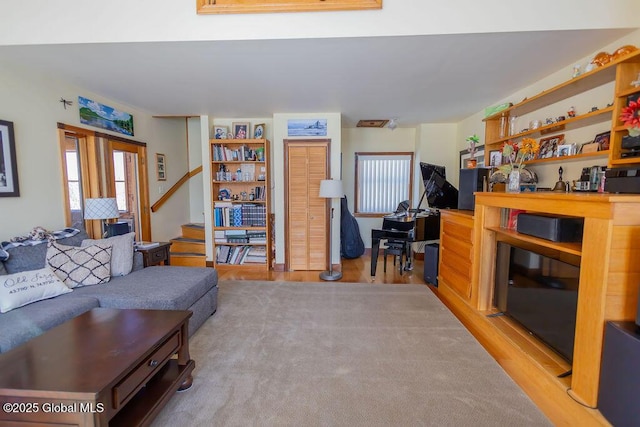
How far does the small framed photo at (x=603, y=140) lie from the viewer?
6.73ft

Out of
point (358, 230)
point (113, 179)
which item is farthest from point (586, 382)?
point (113, 179)

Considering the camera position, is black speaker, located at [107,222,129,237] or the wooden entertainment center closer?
the wooden entertainment center

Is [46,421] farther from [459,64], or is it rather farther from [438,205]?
[438,205]

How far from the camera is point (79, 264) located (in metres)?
2.42

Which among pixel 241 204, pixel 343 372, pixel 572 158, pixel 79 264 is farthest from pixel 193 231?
pixel 572 158

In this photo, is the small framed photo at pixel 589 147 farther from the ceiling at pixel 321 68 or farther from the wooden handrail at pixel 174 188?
the wooden handrail at pixel 174 188

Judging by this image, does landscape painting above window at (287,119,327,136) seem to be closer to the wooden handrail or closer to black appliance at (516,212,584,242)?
the wooden handrail

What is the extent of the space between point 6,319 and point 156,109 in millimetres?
3043

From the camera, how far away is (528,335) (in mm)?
2131

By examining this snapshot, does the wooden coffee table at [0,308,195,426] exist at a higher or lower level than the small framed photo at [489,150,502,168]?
lower

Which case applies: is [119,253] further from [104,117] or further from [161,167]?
[161,167]

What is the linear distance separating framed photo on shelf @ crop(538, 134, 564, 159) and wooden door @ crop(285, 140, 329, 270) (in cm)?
251

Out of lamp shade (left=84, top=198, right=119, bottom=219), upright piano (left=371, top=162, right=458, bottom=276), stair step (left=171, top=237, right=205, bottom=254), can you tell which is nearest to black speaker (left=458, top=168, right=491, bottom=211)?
upright piano (left=371, top=162, right=458, bottom=276)

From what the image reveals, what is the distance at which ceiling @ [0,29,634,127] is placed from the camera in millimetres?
2113
